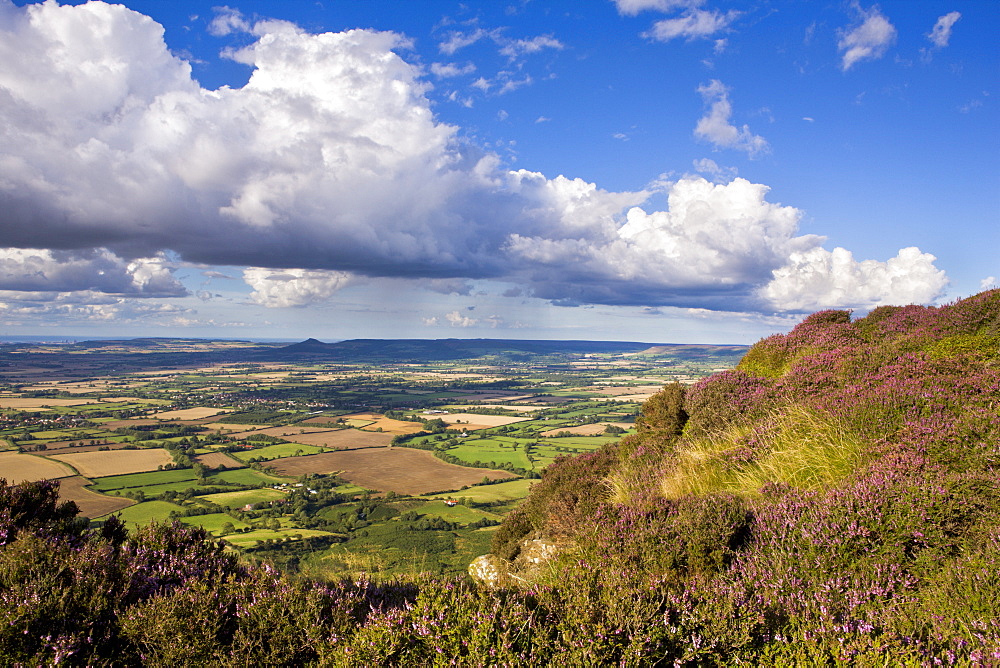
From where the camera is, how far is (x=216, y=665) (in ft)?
12.6

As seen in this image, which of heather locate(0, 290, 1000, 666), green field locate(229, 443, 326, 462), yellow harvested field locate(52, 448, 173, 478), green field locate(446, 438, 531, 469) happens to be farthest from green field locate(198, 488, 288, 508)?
heather locate(0, 290, 1000, 666)

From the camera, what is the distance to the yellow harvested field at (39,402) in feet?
334

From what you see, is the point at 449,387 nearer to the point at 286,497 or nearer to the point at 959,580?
the point at 286,497

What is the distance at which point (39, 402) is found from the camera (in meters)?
109

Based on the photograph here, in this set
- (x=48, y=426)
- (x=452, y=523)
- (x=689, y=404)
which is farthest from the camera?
(x=48, y=426)

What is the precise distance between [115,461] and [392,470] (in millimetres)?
30523

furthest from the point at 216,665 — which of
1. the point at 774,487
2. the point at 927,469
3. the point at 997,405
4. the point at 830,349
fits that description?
the point at 830,349

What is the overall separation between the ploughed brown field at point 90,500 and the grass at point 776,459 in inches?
1510

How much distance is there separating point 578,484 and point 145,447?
7444 cm

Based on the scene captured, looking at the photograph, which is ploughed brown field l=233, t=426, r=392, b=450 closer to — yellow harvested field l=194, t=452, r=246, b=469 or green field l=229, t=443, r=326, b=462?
green field l=229, t=443, r=326, b=462

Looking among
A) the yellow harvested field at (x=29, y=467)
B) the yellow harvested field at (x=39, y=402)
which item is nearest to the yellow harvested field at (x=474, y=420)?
the yellow harvested field at (x=29, y=467)

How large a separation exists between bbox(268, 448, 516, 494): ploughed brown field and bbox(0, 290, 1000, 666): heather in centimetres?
4187

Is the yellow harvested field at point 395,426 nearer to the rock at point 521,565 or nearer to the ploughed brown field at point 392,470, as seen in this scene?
the ploughed brown field at point 392,470

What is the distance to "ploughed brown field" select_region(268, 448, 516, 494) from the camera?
49438 millimetres
